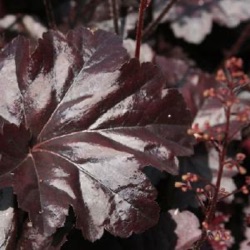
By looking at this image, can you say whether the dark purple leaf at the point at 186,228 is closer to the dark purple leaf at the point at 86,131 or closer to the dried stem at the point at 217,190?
the dried stem at the point at 217,190

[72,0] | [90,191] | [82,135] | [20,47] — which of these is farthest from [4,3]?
[90,191]

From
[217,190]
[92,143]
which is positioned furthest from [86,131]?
[217,190]

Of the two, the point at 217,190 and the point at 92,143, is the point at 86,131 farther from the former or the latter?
the point at 217,190

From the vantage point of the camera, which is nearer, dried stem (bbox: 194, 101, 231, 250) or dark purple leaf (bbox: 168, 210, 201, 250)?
dried stem (bbox: 194, 101, 231, 250)

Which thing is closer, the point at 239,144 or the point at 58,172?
the point at 58,172

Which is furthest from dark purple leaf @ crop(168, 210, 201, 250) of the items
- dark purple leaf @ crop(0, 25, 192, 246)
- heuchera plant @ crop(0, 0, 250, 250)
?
dark purple leaf @ crop(0, 25, 192, 246)

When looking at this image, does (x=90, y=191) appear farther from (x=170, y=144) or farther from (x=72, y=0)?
(x=72, y=0)

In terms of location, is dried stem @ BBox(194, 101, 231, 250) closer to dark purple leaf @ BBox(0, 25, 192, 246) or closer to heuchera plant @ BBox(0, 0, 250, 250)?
heuchera plant @ BBox(0, 0, 250, 250)

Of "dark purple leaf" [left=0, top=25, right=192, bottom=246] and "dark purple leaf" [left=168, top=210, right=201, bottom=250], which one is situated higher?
"dark purple leaf" [left=0, top=25, right=192, bottom=246]

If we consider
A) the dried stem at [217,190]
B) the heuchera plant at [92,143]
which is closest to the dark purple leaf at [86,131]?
the heuchera plant at [92,143]
